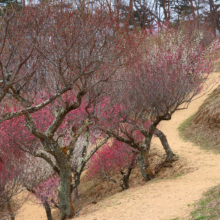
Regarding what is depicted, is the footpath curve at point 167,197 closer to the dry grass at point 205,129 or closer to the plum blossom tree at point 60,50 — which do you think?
the plum blossom tree at point 60,50

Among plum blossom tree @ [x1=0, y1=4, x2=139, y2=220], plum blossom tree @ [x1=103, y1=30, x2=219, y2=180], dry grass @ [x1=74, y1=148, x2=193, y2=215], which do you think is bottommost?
dry grass @ [x1=74, y1=148, x2=193, y2=215]

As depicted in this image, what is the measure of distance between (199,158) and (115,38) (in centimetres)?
708

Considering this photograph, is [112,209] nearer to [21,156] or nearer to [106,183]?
[21,156]

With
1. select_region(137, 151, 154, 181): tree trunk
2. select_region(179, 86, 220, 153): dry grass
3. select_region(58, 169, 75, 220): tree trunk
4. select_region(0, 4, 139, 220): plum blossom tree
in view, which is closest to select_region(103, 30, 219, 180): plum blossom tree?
select_region(137, 151, 154, 181): tree trunk

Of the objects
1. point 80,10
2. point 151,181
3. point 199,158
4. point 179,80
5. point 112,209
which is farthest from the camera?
point 199,158

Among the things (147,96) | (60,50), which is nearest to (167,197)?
(147,96)

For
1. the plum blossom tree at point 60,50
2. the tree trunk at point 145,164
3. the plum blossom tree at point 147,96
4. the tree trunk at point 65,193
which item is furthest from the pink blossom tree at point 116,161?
the plum blossom tree at point 60,50

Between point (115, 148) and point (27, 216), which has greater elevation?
point (115, 148)

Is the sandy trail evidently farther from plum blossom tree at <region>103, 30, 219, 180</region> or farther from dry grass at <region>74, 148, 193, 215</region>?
plum blossom tree at <region>103, 30, 219, 180</region>

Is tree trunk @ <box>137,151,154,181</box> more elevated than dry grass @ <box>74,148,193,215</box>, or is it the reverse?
tree trunk @ <box>137,151,154,181</box>

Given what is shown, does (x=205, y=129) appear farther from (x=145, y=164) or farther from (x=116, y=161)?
(x=145, y=164)

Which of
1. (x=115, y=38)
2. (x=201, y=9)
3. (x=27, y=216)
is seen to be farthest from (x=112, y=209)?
(x=201, y=9)

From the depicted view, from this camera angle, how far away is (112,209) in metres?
7.63

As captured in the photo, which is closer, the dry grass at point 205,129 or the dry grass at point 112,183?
the dry grass at point 112,183
